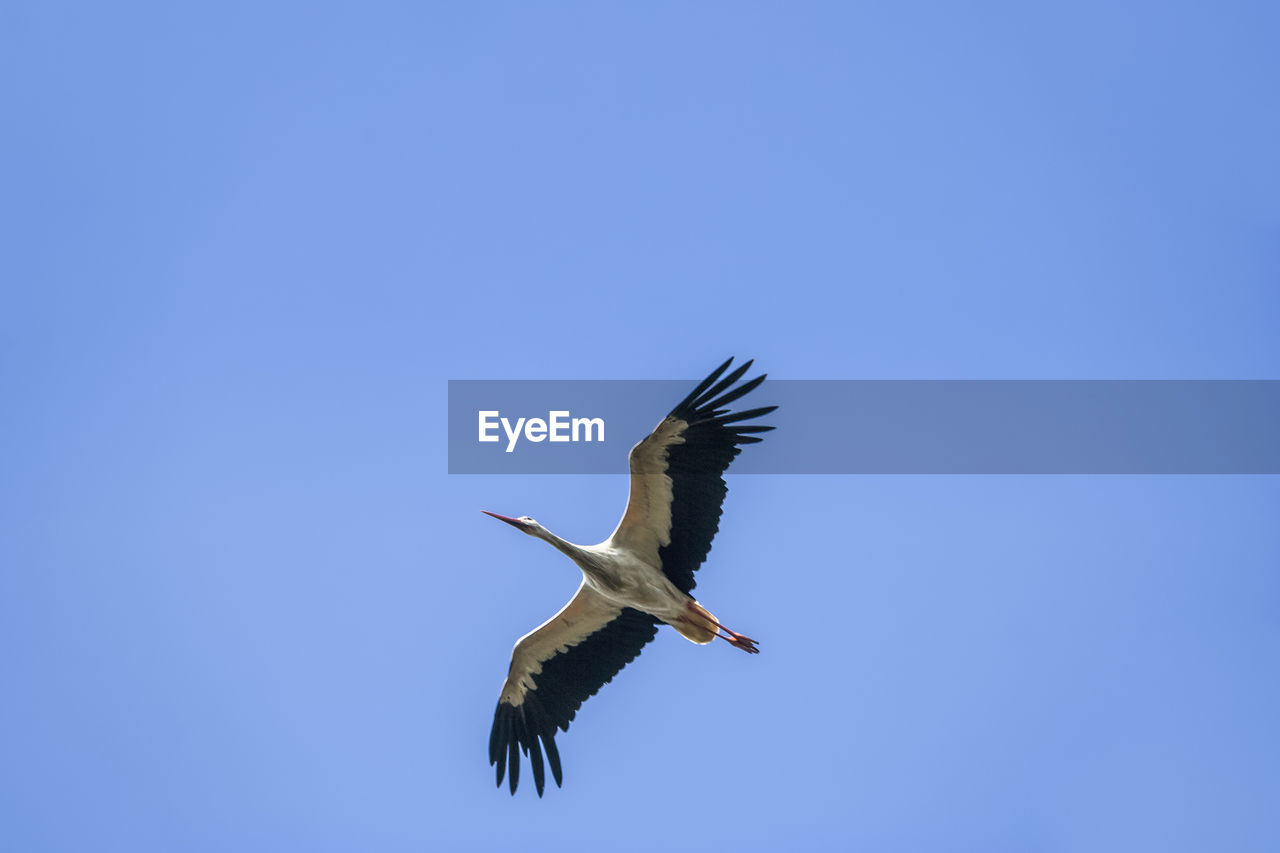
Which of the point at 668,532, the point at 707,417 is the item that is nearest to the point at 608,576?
the point at 668,532

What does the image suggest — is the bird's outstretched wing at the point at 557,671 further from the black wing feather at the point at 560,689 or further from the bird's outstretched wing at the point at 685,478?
the bird's outstretched wing at the point at 685,478

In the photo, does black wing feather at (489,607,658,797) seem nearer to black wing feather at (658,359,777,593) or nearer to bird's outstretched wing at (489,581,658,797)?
bird's outstretched wing at (489,581,658,797)

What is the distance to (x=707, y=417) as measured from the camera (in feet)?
38.5

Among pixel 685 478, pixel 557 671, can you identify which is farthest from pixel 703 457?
pixel 557 671

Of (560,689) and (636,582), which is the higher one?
(636,582)

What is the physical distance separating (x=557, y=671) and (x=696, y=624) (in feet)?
6.23

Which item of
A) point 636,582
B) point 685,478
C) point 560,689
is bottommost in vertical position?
point 560,689

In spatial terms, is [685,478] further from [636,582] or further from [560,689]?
[560,689]

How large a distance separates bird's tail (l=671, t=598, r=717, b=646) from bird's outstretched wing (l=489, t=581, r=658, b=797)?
641 millimetres

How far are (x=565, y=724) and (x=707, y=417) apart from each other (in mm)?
3965

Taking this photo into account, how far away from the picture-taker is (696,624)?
12.3 meters

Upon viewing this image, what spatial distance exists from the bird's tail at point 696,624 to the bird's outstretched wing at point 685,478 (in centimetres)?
27

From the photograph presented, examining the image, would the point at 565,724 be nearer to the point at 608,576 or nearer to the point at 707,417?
the point at 608,576

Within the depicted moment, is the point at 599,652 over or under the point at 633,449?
under
